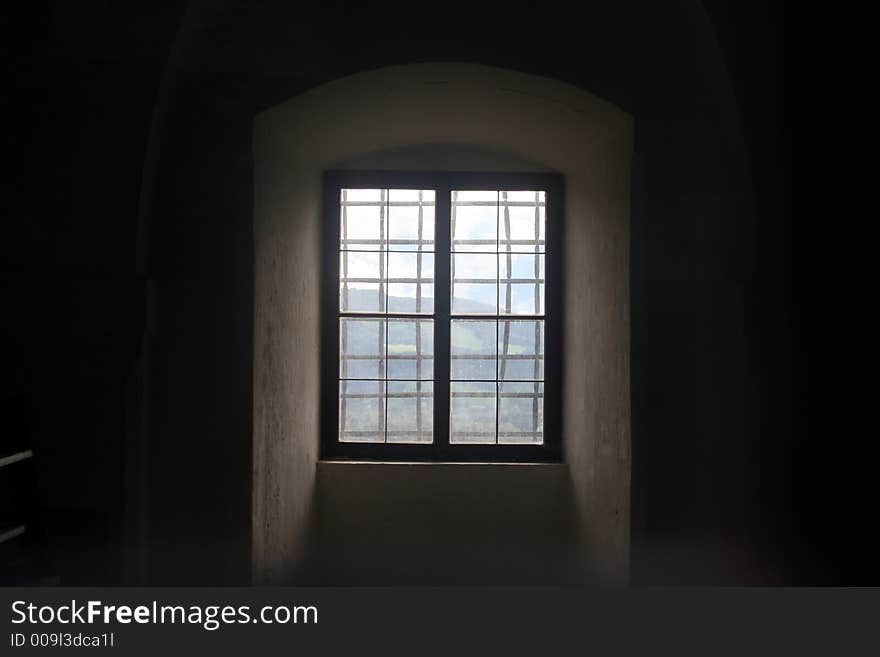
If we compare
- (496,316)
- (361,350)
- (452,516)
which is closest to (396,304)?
(361,350)

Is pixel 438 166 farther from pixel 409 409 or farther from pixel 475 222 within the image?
pixel 409 409

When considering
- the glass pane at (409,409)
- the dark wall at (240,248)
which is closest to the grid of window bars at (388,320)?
the glass pane at (409,409)

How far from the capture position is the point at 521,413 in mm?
4348

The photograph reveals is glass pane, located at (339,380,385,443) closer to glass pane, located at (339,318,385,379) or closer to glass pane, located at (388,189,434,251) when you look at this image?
glass pane, located at (339,318,385,379)

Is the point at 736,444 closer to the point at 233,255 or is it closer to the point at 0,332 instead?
the point at 233,255

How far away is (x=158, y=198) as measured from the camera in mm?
2611

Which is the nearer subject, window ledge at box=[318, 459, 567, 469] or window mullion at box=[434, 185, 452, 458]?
window ledge at box=[318, 459, 567, 469]

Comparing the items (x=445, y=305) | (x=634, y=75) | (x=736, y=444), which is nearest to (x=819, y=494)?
→ (x=736, y=444)

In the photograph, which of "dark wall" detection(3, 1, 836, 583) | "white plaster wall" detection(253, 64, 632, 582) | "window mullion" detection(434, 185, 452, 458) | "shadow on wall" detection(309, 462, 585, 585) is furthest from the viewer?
"window mullion" detection(434, 185, 452, 458)

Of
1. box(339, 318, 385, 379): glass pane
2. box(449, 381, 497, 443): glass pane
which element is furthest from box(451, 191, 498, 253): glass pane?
box(449, 381, 497, 443): glass pane

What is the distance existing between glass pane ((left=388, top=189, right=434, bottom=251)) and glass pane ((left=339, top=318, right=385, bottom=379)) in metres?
0.52

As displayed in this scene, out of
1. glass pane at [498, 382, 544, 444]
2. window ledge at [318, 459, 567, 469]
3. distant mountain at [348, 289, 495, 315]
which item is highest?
distant mountain at [348, 289, 495, 315]

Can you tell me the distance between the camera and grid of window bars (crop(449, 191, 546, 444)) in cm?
434

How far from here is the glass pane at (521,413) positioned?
14.2 ft
